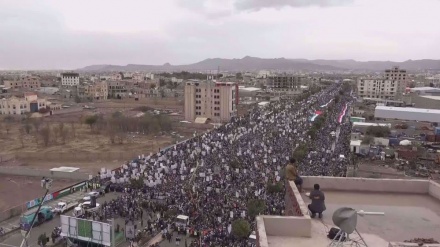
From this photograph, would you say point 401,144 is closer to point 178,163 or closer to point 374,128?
point 374,128

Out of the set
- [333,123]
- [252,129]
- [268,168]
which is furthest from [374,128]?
[268,168]

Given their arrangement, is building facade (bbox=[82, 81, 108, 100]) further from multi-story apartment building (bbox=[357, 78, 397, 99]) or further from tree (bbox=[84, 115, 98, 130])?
multi-story apartment building (bbox=[357, 78, 397, 99])

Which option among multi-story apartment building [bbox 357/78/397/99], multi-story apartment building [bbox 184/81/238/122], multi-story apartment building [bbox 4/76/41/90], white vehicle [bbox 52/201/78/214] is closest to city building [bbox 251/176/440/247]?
white vehicle [bbox 52/201/78/214]

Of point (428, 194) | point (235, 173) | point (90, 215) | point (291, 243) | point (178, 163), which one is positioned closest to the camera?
point (291, 243)

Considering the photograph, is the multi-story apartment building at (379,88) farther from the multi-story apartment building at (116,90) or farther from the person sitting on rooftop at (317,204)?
the person sitting on rooftop at (317,204)

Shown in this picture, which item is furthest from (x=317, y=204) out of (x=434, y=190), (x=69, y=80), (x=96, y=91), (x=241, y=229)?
(x=69, y=80)

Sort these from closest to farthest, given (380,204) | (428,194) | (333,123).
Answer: (380,204) < (428,194) < (333,123)
